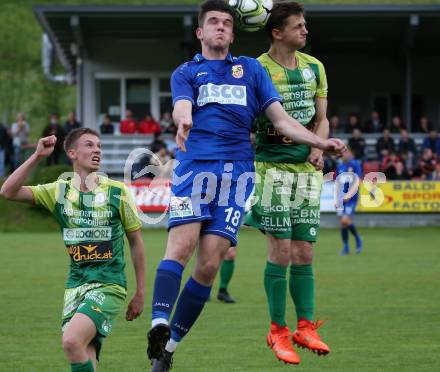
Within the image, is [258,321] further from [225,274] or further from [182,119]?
[182,119]

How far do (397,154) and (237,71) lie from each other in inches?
798

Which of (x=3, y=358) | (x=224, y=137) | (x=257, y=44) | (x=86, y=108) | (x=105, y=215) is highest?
(x=257, y=44)

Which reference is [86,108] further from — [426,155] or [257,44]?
[426,155]

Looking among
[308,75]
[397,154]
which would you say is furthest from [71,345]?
[397,154]

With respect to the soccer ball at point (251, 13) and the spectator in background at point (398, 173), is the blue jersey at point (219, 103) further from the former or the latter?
the spectator in background at point (398, 173)

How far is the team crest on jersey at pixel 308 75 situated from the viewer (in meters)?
7.52

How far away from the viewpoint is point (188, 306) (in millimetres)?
6660

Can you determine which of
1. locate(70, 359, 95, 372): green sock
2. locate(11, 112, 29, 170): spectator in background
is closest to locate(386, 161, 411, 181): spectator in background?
locate(11, 112, 29, 170): spectator in background

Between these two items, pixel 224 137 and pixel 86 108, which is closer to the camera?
pixel 224 137

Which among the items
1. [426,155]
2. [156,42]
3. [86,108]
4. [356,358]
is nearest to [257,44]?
[156,42]

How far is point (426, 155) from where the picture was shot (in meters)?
25.8

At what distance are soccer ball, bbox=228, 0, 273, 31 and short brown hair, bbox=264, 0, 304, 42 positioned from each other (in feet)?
0.40

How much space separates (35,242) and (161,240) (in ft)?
8.86

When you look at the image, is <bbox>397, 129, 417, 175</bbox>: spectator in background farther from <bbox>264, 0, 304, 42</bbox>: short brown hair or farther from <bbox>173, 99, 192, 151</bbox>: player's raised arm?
<bbox>173, 99, 192, 151</bbox>: player's raised arm
